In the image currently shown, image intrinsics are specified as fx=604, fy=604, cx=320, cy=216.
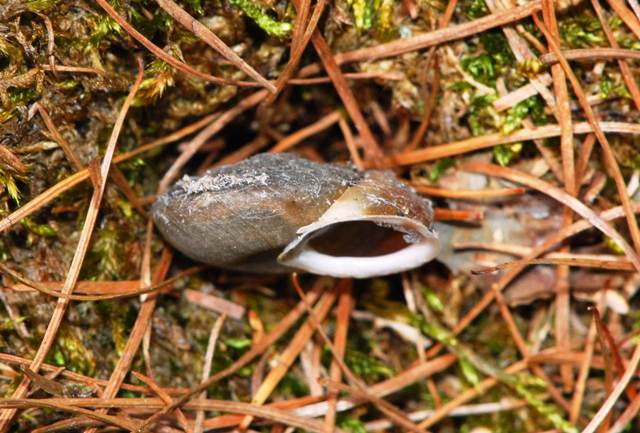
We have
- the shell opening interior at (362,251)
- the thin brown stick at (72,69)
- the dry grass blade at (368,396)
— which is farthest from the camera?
the dry grass blade at (368,396)

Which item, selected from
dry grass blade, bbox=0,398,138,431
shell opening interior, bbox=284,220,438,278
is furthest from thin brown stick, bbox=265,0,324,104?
dry grass blade, bbox=0,398,138,431

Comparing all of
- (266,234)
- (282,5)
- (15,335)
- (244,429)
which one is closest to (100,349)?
(15,335)

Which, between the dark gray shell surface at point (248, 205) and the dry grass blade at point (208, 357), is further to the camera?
the dry grass blade at point (208, 357)

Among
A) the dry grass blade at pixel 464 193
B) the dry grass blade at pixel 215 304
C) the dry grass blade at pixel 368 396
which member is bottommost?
the dry grass blade at pixel 368 396

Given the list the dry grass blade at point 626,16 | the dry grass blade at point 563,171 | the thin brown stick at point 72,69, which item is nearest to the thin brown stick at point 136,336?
the thin brown stick at point 72,69

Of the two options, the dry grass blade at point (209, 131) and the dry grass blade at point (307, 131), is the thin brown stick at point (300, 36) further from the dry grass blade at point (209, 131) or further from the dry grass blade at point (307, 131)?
the dry grass blade at point (307, 131)

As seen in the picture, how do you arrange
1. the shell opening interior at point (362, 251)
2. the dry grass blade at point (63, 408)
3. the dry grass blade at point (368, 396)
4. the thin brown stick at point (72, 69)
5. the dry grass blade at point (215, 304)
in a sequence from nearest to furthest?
the dry grass blade at point (63, 408) → the thin brown stick at point (72, 69) → the shell opening interior at point (362, 251) → the dry grass blade at point (368, 396) → the dry grass blade at point (215, 304)

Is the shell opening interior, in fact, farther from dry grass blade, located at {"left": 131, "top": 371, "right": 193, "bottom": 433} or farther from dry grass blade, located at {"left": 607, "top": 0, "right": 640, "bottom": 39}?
dry grass blade, located at {"left": 607, "top": 0, "right": 640, "bottom": 39}
